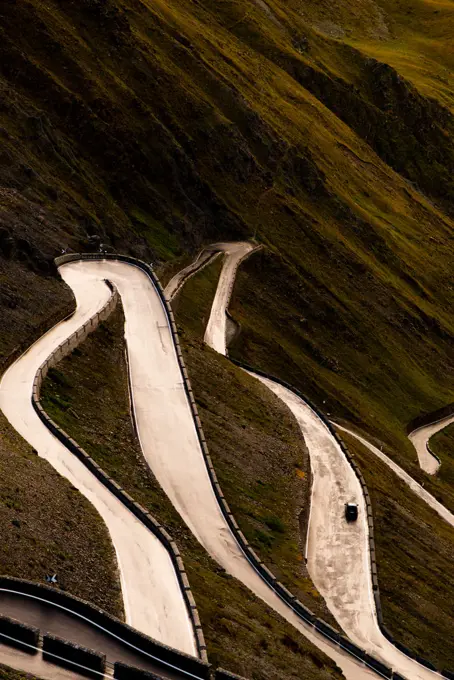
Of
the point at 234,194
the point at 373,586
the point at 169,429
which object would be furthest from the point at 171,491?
the point at 234,194

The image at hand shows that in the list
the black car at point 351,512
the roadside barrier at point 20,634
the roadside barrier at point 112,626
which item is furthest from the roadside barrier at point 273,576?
the roadside barrier at point 20,634

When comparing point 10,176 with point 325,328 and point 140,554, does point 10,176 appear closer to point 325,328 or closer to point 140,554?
point 325,328

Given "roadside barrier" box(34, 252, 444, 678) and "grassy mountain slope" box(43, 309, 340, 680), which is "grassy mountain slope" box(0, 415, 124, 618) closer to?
"grassy mountain slope" box(43, 309, 340, 680)

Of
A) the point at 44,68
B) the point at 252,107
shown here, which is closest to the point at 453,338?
the point at 252,107

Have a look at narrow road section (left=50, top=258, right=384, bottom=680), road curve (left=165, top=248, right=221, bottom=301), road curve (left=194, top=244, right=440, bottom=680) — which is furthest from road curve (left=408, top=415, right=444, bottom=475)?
narrow road section (left=50, top=258, right=384, bottom=680)

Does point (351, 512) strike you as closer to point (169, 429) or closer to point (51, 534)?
point (169, 429)

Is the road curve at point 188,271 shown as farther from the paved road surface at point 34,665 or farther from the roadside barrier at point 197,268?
the paved road surface at point 34,665

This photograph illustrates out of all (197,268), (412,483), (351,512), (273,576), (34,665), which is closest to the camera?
(34,665)

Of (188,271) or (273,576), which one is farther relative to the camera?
(188,271)
